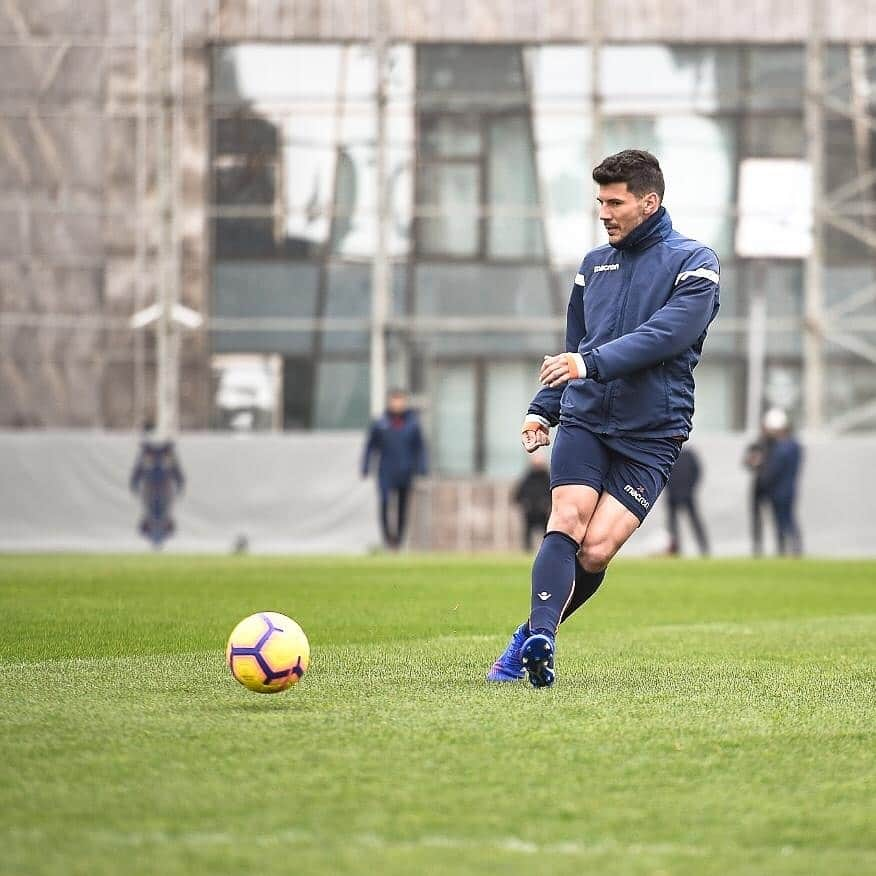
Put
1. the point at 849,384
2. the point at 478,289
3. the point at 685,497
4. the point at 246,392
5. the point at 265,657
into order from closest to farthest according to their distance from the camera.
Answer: the point at 265,657 → the point at 685,497 → the point at 849,384 → the point at 246,392 → the point at 478,289

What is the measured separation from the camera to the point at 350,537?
24.5 meters

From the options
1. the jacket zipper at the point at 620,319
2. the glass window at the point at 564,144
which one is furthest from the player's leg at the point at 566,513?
the glass window at the point at 564,144

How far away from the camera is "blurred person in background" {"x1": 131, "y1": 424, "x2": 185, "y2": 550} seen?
24438mm

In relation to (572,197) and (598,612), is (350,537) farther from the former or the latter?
(598,612)

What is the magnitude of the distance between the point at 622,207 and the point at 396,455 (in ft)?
50.6

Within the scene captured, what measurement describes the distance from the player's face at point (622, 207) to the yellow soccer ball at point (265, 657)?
1961mm

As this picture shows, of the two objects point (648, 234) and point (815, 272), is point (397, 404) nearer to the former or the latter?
point (815, 272)

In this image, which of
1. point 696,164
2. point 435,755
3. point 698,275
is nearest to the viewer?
point 435,755

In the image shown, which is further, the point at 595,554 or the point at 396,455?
the point at 396,455

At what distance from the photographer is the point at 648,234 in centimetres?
719

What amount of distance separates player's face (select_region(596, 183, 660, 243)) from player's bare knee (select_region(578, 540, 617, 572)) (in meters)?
1.12

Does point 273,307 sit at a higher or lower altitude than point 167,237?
lower

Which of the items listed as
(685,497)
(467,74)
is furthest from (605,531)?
(467,74)

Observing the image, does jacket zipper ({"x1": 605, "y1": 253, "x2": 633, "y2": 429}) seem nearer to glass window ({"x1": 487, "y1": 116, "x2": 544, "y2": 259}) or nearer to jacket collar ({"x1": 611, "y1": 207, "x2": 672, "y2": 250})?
jacket collar ({"x1": 611, "y1": 207, "x2": 672, "y2": 250})
